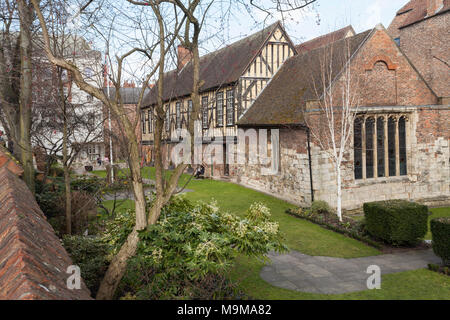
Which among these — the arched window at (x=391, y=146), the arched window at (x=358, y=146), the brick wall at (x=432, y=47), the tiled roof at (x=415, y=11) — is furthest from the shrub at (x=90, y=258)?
the tiled roof at (x=415, y=11)

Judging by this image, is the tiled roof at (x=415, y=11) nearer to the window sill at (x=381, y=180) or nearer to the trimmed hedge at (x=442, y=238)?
the window sill at (x=381, y=180)

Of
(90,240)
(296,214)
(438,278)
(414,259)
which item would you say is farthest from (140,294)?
(296,214)

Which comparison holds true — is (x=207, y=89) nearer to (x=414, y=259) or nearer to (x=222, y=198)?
(x=222, y=198)

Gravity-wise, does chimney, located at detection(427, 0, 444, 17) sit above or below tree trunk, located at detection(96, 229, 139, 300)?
above

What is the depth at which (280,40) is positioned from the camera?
2120cm

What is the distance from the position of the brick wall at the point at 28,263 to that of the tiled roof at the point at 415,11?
93.9 ft

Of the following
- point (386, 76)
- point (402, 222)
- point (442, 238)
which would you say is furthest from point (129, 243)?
point (386, 76)

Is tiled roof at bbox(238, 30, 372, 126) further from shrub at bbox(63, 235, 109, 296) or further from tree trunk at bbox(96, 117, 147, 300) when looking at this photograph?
tree trunk at bbox(96, 117, 147, 300)

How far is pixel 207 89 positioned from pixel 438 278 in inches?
707

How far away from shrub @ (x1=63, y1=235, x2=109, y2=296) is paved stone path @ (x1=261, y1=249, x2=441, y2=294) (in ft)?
12.4

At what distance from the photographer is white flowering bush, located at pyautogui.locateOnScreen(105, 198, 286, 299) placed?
5.01m

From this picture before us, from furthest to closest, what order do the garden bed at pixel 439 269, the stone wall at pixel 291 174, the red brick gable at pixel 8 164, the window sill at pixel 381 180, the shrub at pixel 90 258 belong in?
the window sill at pixel 381 180
the stone wall at pixel 291 174
the garden bed at pixel 439 269
the red brick gable at pixel 8 164
the shrub at pixel 90 258

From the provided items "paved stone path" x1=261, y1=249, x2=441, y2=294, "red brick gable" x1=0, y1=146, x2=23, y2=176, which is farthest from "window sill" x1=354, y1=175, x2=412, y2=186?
"red brick gable" x1=0, y1=146, x2=23, y2=176

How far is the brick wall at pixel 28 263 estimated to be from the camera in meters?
2.58
